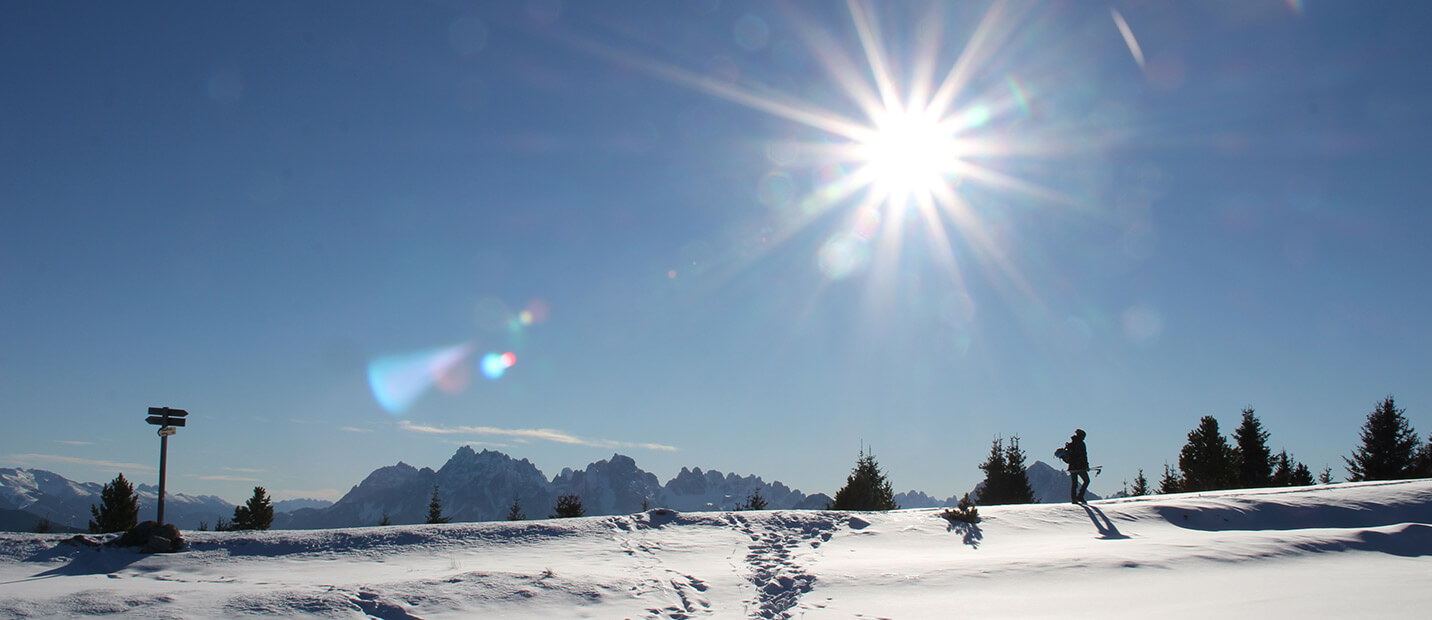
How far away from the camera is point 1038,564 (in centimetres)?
923

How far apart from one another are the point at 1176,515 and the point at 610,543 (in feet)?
39.4

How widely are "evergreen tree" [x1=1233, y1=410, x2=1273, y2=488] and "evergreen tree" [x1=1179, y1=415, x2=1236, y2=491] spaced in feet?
4.71

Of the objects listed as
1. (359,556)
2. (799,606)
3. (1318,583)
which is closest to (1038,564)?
(1318,583)

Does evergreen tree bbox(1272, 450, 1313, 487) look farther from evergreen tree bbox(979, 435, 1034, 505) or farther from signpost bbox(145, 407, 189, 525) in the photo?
signpost bbox(145, 407, 189, 525)

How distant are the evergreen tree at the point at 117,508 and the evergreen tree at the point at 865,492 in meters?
32.1

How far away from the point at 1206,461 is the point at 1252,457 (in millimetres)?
3210

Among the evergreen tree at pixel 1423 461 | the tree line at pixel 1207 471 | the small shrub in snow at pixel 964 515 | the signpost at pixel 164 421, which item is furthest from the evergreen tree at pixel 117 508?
the evergreen tree at pixel 1423 461

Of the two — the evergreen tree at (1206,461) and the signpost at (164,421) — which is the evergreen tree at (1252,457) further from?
the signpost at (164,421)

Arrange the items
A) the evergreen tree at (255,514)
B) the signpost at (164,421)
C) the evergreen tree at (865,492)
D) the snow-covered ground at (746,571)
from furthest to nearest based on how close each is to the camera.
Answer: the evergreen tree at (255,514) → the evergreen tree at (865,492) → the signpost at (164,421) → the snow-covered ground at (746,571)

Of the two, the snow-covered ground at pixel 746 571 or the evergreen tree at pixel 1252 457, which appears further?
the evergreen tree at pixel 1252 457

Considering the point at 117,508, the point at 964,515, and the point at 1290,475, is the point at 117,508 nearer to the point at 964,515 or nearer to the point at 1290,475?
the point at 964,515

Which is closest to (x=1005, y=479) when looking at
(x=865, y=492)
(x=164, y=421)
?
(x=865, y=492)

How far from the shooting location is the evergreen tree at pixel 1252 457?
1359 inches

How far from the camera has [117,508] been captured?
3288 cm
